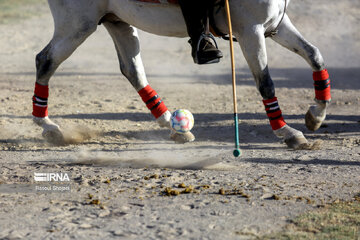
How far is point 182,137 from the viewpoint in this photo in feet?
23.0

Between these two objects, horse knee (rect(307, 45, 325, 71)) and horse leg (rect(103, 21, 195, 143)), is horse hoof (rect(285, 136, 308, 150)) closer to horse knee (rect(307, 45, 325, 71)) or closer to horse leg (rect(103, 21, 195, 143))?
horse knee (rect(307, 45, 325, 71))

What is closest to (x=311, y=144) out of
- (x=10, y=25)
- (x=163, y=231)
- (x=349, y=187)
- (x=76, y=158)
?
(x=349, y=187)

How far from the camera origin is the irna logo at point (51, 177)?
5773mm

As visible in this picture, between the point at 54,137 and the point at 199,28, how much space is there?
2.16 m

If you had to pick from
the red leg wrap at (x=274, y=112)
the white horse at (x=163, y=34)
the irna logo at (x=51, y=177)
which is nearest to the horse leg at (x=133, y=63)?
the white horse at (x=163, y=34)

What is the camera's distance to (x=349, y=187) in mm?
5504

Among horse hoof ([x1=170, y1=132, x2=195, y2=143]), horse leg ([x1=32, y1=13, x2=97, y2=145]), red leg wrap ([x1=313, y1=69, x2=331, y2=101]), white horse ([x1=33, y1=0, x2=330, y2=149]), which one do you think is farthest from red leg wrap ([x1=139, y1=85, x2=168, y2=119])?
red leg wrap ([x1=313, y1=69, x2=331, y2=101])

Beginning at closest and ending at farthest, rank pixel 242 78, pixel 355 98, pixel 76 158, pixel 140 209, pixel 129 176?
pixel 140 209 < pixel 129 176 < pixel 76 158 < pixel 355 98 < pixel 242 78

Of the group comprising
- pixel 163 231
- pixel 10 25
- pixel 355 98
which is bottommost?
pixel 163 231

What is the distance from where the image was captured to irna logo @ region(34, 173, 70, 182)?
5773mm

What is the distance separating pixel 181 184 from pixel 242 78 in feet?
20.6

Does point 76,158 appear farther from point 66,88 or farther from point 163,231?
point 66,88

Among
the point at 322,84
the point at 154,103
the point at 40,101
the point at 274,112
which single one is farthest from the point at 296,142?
the point at 40,101

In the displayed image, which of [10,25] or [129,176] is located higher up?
[10,25]
